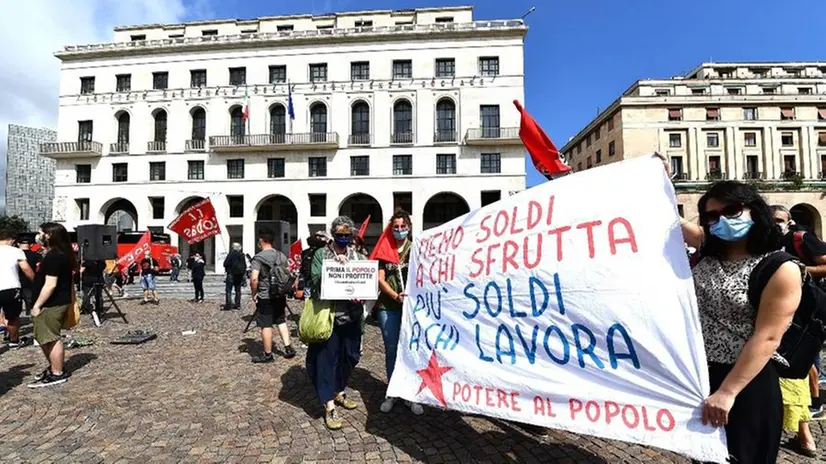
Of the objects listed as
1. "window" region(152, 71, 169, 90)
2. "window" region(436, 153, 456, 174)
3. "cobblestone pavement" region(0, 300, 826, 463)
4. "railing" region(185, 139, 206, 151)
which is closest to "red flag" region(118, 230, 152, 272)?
"cobblestone pavement" region(0, 300, 826, 463)

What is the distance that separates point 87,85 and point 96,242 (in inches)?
1379

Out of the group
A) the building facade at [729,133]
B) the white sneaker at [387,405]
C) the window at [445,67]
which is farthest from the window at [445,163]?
the white sneaker at [387,405]

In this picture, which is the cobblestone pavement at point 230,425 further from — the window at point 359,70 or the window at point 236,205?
the window at point 359,70

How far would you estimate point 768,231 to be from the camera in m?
1.78

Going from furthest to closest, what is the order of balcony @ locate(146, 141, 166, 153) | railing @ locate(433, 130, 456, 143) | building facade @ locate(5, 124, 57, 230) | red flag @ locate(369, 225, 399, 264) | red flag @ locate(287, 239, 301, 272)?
building facade @ locate(5, 124, 57, 230), balcony @ locate(146, 141, 166, 153), railing @ locate(433, 130, 456, 143), red flag @ locate(287, 239, 301, 272), red flag @ locate(369, 225, 399, 264)

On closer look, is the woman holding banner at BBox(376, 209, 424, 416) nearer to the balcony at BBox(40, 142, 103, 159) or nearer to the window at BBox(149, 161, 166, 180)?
the window at BBox(149, 161, 166, 180)

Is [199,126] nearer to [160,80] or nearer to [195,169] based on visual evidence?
[195,169]

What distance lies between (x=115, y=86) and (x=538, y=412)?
43.5 metres

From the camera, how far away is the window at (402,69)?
32.9m

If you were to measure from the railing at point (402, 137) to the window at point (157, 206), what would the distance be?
1995cm

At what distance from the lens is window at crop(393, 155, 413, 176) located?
3200cm

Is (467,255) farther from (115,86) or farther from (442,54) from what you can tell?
(115,86)

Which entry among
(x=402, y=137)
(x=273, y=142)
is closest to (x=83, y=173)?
(x=273, y=142)

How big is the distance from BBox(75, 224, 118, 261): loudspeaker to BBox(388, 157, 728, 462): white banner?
962 centimetres
